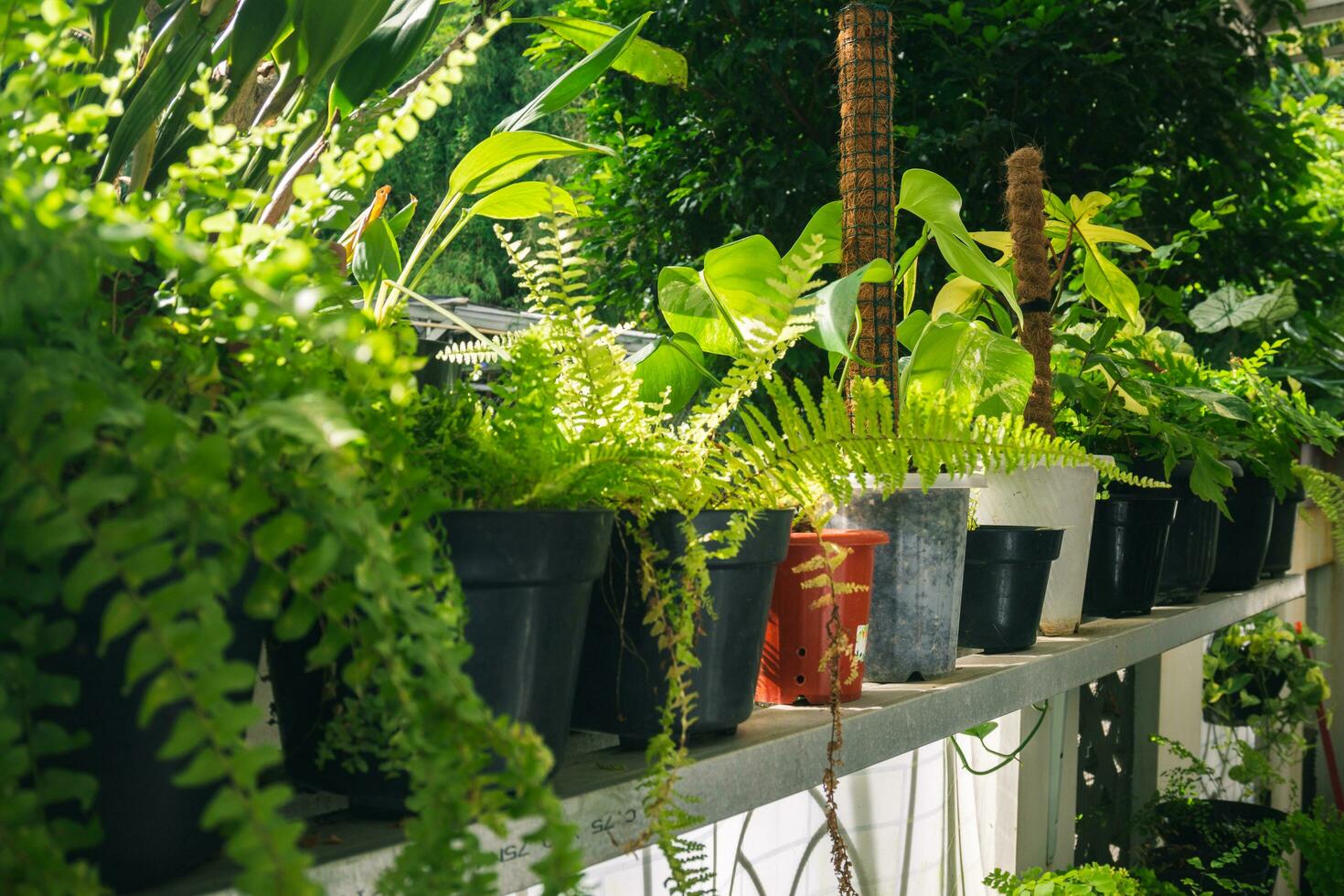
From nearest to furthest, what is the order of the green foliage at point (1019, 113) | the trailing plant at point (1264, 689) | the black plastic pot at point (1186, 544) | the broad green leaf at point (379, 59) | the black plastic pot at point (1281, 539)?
the broad green leaf at point (379, 59)
the black plastic pot at point (1186, 544)
the black plastic pot at point (1281, 539)
the trailing plant at point (1264, 689)
the green foliage at point (1019, 113)

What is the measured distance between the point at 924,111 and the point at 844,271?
2.54m

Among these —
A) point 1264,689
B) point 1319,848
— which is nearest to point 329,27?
point 1319,848

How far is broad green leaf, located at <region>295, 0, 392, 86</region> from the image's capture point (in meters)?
0.60

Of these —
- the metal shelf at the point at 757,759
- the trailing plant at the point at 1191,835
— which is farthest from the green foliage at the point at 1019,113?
the metal shelf at the point at 757,759

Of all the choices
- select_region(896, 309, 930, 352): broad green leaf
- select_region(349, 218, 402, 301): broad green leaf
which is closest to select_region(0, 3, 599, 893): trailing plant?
select_region(349, 218, 402, 301): broad green leaf

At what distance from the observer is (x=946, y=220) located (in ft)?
2.91

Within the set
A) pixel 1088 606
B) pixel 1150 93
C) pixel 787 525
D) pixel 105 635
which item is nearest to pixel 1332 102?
pixel 1150 93

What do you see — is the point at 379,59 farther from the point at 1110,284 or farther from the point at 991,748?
the point at 991,748

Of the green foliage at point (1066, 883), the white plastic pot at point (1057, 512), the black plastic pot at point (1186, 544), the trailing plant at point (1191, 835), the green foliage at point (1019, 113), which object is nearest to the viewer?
the white plastic pot at point (1057, 512)

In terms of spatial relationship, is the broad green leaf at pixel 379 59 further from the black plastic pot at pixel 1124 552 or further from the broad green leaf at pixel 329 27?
the black plastic pot at pixel 1124 552

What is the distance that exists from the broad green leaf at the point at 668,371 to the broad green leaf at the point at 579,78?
178 millimetres

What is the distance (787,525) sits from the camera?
0.61 m

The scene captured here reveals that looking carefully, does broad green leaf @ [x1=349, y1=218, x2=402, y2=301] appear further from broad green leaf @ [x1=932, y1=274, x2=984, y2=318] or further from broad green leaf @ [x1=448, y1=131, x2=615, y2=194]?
broad green leaf @ [x1=932, y1=274, x2=984, y2=318]

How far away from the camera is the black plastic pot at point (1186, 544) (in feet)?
4.41
